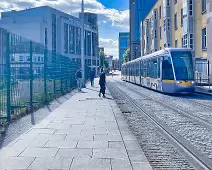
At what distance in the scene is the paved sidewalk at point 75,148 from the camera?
4.97 m

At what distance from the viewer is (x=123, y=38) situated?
175125 mm

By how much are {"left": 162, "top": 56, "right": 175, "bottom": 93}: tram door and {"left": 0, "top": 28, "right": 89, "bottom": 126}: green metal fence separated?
781 centimetres

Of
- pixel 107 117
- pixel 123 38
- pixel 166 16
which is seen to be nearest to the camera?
pixel 107 117

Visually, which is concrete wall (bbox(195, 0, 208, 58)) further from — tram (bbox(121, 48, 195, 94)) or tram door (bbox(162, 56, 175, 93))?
tram door (bbox(162, 56, 175, 93))

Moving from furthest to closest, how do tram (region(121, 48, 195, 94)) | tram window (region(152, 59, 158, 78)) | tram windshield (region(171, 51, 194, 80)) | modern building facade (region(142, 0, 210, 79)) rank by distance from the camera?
1. modern building facade (region(142, 0, 210, 79))
2. tram window (region(152, 59, 158, 78))
3. tram windshield (region(171, 51, 194, 80))
4. tram (region(121, 48, 195, 94))

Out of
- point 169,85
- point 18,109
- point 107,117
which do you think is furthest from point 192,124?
point 169,85

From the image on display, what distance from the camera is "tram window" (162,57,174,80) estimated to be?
19.7 m

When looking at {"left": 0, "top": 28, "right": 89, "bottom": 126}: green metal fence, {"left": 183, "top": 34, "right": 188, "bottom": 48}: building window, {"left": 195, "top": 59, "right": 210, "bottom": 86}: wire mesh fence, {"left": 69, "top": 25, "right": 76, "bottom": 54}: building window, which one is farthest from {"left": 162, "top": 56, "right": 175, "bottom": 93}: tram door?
{"left": 69, "top": 25, "right": 76, "bottom": 54}: building window

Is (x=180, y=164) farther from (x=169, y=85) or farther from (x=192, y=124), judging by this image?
(x=169, y=85)

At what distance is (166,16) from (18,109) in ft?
120

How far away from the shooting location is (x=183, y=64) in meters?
19.6

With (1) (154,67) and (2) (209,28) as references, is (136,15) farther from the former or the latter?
(1) (154,67)

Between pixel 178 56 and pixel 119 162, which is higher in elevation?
pixel 178 56

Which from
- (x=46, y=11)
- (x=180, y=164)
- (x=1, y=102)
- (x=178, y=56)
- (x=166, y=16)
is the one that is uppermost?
(x=46, y=11)
